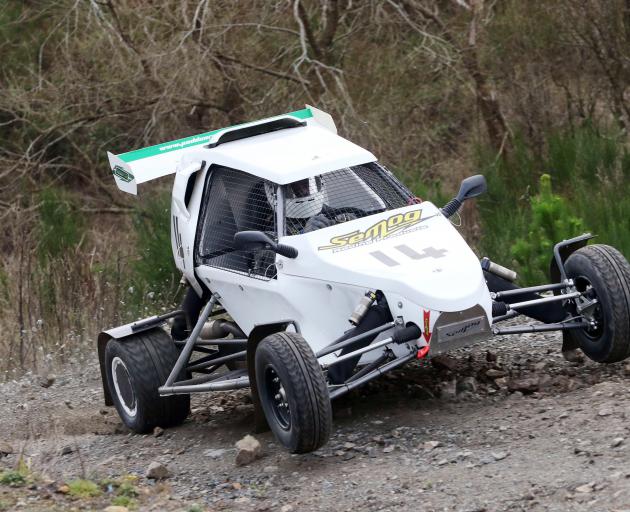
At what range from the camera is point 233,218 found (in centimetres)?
726

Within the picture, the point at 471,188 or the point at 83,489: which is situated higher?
the point at 471,188

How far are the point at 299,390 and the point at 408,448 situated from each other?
79cm

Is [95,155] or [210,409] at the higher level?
[95,155]

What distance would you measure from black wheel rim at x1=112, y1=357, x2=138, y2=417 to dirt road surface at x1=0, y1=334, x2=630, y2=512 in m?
0.20

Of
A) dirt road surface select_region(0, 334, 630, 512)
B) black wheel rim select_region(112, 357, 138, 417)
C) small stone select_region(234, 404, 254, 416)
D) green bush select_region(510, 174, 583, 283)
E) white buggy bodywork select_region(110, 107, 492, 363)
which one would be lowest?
small stone select_region(234, 404, 254, 416)

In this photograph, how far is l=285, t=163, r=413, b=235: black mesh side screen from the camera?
681 cm

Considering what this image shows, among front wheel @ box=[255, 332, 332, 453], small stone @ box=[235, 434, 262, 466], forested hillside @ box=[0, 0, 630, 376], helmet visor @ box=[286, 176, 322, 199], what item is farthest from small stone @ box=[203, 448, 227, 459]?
forested hillside @ box=[0, 0, 630, 376]

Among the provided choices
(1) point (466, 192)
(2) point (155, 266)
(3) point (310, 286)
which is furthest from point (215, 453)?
(2) point (155, 266)

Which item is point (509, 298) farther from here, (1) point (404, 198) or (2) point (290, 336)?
(2) point (290, 336)

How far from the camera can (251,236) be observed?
21.0 feet

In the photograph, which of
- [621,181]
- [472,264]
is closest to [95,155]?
[621,181]

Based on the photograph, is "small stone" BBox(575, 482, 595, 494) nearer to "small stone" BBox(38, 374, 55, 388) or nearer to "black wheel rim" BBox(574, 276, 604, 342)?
"black wheel rim" BBox(574, 276, 604, 342)

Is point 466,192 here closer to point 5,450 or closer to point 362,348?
point 362,348

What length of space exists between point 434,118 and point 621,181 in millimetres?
4427
